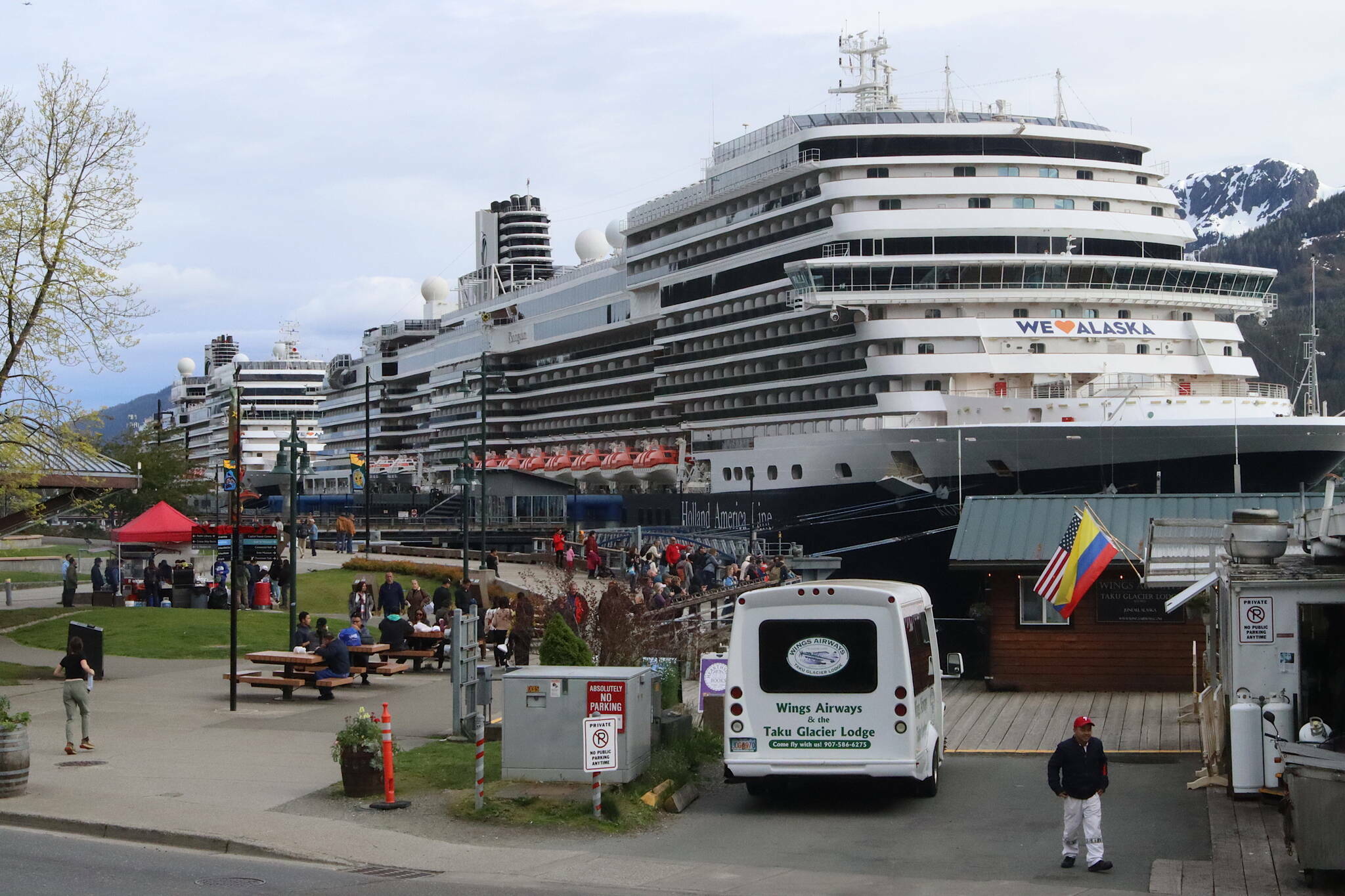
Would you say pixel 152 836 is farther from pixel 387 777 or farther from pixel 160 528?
pixel 160 528

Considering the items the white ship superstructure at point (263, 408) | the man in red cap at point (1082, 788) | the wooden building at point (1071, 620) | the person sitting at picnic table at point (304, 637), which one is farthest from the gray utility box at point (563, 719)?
the white ship superstructure at point (263, 408)

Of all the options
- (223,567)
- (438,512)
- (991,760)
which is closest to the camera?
(991,760)

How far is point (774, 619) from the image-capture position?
13547 millimetres

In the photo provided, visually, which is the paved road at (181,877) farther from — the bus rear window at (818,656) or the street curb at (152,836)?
the bus rear window at (818,656)

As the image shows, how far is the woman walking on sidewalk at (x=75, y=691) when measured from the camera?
50.7 feet

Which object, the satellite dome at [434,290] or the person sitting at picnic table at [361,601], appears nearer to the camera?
the person sitting at picnic table at [361,601]

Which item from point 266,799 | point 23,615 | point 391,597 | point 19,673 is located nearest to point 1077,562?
point 266,799

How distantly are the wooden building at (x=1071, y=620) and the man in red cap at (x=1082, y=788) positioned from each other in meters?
9.53

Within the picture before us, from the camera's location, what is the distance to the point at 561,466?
3046 inches

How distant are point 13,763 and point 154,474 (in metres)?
61.4

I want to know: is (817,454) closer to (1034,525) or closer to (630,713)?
(1034,525)

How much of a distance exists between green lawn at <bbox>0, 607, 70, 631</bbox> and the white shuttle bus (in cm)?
2137

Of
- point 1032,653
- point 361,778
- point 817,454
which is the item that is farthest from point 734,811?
point 817,454

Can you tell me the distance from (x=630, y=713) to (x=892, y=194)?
132 ft
